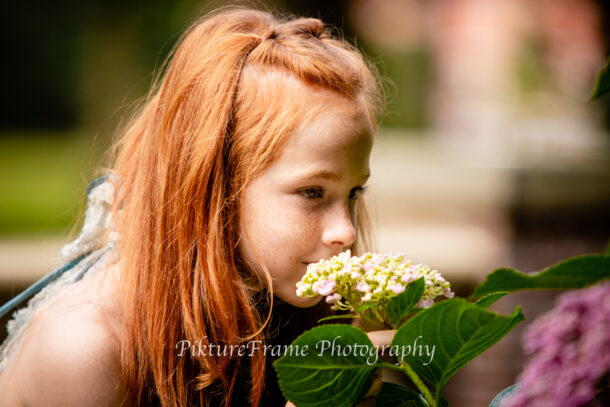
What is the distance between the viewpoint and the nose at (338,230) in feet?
3.48

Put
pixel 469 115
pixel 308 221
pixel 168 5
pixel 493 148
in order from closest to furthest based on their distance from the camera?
pixel 308 221, pixel 168 5, pixel 493 148, pixel 469 115

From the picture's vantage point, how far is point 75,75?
7043mm

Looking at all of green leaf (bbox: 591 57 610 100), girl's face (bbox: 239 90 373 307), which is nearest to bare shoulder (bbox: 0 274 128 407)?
girl's face (bbox: 239 90 373 307)

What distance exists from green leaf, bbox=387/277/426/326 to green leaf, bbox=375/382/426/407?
3.5 inches

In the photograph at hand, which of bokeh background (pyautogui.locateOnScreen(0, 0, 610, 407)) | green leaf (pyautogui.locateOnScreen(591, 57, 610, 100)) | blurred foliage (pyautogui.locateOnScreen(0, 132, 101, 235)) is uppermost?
green leaf (pyautogui.locateOnScreen(591, 57, 610, 100))

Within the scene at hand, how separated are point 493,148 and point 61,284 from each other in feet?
19.6

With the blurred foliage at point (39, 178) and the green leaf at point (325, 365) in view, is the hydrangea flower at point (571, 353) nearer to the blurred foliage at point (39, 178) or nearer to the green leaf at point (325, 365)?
the green leaf at point (325, 365)

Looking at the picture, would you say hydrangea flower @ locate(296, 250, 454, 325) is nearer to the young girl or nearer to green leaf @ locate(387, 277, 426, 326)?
green leaf @ locate(387, 277, 426, 326)

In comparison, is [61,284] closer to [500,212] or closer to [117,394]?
[117,394]

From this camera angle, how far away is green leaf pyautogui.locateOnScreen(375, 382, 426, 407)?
2.51 ft

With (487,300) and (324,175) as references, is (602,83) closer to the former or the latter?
(487,300)

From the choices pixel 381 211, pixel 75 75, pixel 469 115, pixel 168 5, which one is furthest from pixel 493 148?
pixel 75 75

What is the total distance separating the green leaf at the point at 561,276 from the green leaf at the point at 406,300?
0.18 metres

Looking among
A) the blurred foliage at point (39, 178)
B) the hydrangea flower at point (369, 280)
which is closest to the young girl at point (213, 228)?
the hydrangea flower at point (369, 280)
